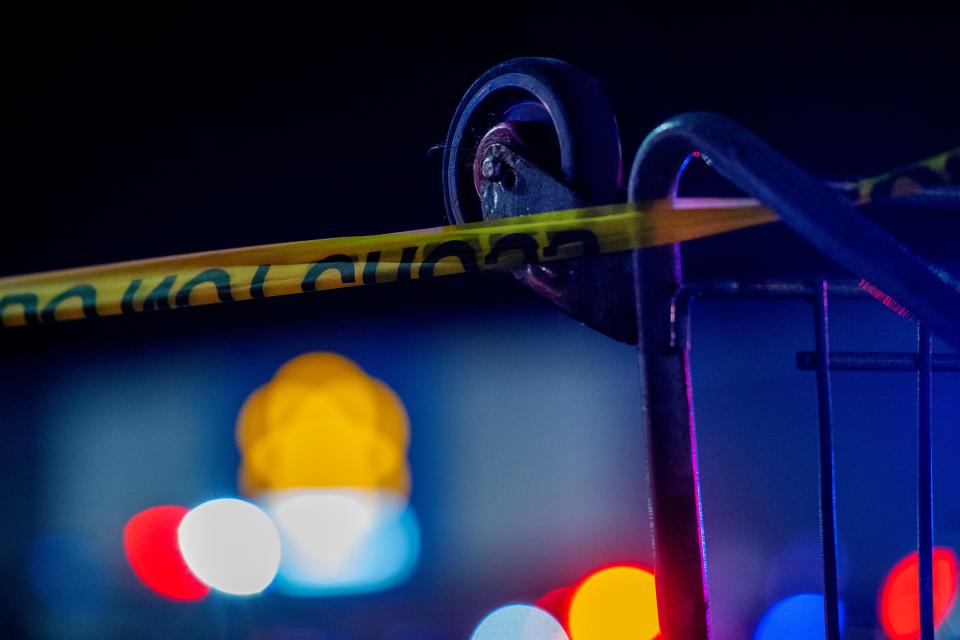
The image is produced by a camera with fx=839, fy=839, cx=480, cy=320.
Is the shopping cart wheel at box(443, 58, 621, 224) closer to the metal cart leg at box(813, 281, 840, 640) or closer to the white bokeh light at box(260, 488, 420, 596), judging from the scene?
the metal cart leg at box(813, 281, 840, 640)

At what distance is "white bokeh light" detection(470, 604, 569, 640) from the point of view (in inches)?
595

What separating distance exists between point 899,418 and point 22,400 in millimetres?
14688

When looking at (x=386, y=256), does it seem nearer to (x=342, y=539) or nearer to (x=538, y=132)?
(x=538, y=132)

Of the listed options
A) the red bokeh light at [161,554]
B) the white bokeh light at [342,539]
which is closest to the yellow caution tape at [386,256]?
the white bokeh light at [342,539]

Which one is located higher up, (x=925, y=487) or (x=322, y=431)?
(x=925, y=487)

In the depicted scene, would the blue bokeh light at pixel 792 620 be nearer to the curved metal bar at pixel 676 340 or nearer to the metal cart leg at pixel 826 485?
the metal cart leg at pixel 826 485

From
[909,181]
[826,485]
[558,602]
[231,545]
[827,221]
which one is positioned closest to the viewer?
[827,221]

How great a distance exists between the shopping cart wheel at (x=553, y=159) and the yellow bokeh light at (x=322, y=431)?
13.2 meters

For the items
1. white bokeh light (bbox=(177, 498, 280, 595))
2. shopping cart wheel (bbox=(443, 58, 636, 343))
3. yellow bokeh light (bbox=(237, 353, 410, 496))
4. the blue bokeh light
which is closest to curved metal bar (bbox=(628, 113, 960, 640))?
shopping cart wheel (bbox=(443, 58, 636, 343))

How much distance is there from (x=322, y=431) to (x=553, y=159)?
1606 centimetres

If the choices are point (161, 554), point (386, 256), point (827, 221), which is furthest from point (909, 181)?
point (161, 554)

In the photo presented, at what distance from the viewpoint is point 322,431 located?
17594 mm

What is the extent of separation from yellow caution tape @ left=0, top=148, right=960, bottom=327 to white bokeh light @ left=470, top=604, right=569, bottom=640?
13256 mm

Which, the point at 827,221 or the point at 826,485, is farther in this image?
the point at 826,485
